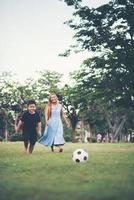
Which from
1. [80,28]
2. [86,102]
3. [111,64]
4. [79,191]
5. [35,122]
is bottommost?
[79,191]

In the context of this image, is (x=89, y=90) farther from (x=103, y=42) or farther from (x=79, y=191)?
(x=79, y=191)

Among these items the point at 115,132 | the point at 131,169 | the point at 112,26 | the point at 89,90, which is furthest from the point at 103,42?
the point at 115,132

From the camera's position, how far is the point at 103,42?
3269cm

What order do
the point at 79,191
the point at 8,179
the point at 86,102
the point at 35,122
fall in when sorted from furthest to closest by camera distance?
the point at 86,102
the point at 35,122
the point at 8,179
the point at 79,191

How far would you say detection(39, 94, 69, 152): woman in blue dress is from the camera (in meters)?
16.4

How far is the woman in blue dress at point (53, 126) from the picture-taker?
646 inches

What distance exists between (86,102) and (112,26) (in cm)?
860

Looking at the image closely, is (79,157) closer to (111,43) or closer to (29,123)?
(29,123)

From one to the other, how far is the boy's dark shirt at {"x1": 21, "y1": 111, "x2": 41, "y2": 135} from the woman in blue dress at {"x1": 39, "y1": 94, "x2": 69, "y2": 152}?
1.06 meters

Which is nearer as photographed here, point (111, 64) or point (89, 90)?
point (111, 64)

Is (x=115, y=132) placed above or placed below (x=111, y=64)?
below

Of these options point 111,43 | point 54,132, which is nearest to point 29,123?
point 54,132

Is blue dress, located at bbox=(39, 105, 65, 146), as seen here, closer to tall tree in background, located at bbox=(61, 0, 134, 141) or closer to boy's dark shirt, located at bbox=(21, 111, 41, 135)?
boy's dark shirt, located at bbox=(21, 111, 41, 135)

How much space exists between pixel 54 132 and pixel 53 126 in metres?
0.27
